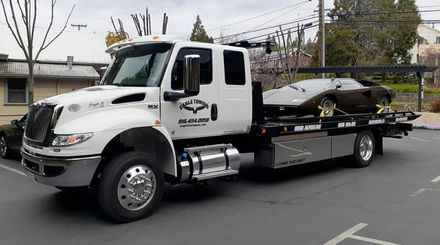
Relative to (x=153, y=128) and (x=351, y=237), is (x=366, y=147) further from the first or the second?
(x=153, y=128)

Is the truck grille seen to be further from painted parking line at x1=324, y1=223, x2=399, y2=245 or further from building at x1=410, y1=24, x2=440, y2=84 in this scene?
building at x1=410, y1=24, x2=440, y2=84

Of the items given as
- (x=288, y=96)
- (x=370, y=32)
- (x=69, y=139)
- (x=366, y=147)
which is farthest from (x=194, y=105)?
(x=370, y=32)

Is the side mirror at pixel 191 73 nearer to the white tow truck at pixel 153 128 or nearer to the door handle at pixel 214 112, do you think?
the white tow truck at pixel 153 128

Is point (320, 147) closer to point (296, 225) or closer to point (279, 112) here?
point (279, 112)

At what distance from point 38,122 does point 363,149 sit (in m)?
7.17

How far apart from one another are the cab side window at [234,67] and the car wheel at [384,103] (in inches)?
195

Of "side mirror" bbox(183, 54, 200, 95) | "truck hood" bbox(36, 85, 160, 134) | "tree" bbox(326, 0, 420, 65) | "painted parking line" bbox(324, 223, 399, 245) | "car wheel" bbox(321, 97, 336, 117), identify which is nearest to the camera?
"painted parking line" bbox(324, 223, 399, 245)

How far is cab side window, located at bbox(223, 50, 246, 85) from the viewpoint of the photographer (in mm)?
7340

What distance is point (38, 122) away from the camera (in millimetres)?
6031

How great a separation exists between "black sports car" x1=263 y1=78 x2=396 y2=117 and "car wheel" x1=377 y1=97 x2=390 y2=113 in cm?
12

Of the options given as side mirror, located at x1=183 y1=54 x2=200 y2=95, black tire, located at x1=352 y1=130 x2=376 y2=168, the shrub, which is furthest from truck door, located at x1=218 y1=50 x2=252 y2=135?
the shrub

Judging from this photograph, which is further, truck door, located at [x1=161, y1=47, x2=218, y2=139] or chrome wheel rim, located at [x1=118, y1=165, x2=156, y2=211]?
truck door, located at [x1=161, y1=47, x2=218, y2=139]

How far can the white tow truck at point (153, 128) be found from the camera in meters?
5.71

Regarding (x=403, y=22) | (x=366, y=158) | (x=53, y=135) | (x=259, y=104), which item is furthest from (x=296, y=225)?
(x=403, y=22)
